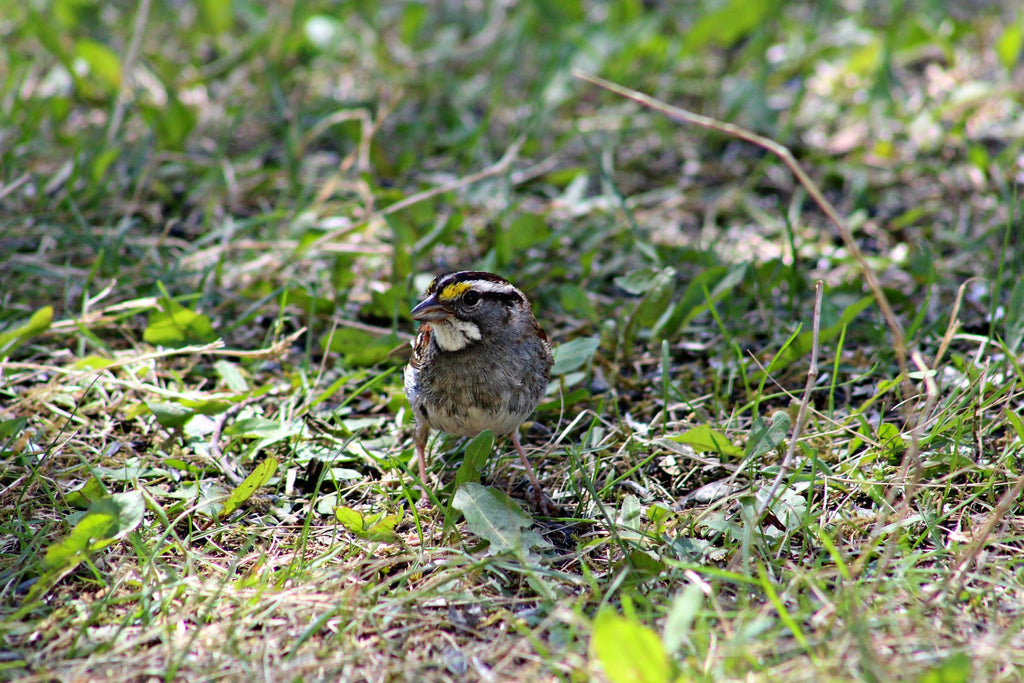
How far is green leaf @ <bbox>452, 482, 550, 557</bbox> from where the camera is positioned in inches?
126

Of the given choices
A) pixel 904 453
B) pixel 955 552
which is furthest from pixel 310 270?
pixel 955 552

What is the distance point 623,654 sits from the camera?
2307mm

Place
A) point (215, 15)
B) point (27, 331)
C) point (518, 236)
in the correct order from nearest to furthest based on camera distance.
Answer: point (27, 331), point (518, 236), point (215, 15)

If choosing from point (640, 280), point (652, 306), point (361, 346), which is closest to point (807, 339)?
point (652, 306)

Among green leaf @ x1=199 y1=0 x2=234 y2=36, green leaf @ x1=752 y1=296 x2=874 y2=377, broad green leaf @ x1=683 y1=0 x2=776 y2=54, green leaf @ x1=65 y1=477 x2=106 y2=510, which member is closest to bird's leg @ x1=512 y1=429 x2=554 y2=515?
green leaf @ x1=752 y1=296 x2=874 y2=377

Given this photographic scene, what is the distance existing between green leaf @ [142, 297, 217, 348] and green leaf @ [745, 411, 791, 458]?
2.46 m

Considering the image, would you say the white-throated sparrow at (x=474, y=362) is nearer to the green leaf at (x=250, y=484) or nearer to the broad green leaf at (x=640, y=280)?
the green leaf at (x=250, y=484)

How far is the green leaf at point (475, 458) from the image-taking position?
3.45m

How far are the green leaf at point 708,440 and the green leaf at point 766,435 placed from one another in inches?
2.3

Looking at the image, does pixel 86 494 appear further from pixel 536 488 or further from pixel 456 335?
pixel 536 488

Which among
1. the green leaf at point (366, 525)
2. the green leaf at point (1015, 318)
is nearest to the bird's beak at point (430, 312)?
the green leaf at point (366, 525)

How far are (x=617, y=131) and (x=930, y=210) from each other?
205 cm

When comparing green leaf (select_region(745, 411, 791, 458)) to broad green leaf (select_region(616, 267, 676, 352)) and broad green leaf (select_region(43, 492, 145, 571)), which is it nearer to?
broad green leaf (select_region(616, 267, 676, 352))

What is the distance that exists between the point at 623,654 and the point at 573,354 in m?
1.94
